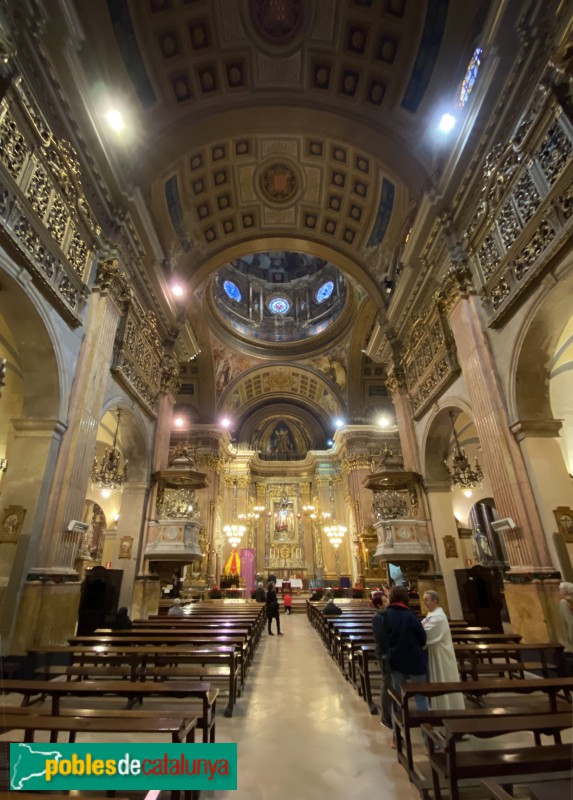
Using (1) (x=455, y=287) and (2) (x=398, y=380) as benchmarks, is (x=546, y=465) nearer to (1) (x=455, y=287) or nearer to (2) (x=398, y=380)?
(1) (x=455, y=287)

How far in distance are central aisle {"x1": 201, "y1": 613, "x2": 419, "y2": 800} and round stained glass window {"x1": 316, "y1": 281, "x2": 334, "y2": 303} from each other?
848 inches

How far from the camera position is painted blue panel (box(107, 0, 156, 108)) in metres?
8.27

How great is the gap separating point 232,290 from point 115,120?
637 inches

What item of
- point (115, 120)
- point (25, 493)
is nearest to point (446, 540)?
point (25, 493)

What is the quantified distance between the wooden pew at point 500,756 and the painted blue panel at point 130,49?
12638 mm

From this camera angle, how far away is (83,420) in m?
7.08

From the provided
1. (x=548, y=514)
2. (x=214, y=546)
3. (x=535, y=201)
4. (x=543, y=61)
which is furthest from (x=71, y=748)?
(x=214, y=546)

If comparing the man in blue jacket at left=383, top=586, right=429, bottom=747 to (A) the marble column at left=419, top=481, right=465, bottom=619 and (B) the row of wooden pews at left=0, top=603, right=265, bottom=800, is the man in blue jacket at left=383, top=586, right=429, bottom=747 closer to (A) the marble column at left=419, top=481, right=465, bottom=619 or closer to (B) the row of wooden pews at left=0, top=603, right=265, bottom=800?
(B) the row of wooden pews at left=0, top=603, right=265, bottom=800

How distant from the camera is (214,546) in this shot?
68.2 ft

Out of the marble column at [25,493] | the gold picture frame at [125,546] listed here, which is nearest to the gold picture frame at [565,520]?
the marble column at [25,493]

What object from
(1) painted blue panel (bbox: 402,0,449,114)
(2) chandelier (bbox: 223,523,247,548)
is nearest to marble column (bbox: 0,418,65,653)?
(1) painted blue panel (bbox: 402,0,449,114)

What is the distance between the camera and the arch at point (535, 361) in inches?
249

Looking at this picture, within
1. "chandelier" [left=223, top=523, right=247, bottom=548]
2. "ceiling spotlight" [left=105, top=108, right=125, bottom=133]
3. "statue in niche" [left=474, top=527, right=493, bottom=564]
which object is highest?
"ceiling spotlight" [left=105, top=108, right=125, bottom=133]

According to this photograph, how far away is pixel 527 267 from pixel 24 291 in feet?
26.9
